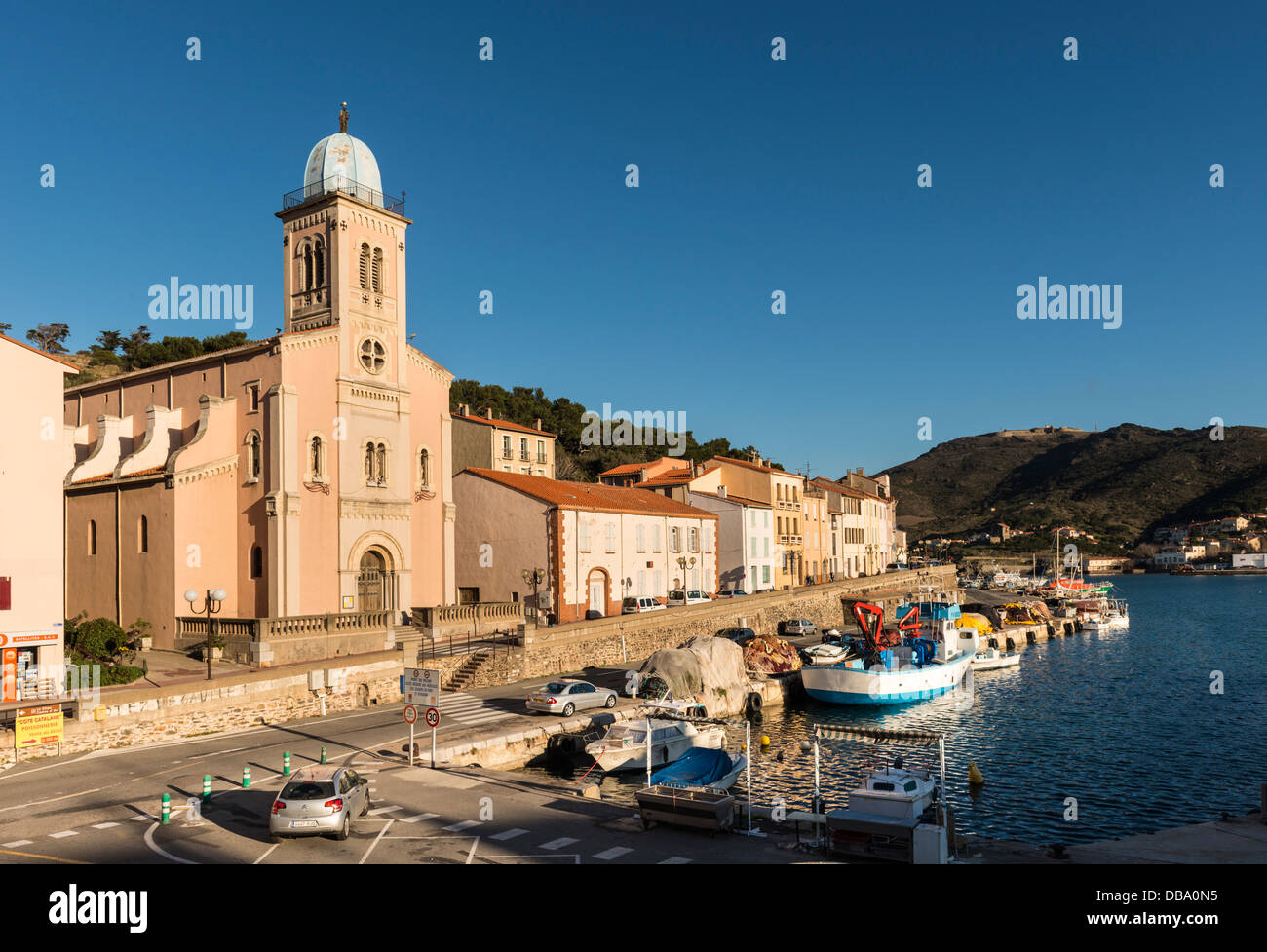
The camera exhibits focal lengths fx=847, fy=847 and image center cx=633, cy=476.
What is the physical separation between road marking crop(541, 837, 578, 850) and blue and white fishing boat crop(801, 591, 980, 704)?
3215cm

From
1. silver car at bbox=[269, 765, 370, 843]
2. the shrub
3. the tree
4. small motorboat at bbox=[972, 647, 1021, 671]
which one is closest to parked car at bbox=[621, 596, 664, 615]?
small motorboat at bbox=[972, 647, 1021, 671]

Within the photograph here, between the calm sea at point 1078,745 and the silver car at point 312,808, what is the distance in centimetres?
1227

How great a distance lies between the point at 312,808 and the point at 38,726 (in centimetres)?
1404

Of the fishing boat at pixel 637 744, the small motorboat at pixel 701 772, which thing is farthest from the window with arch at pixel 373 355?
the small motorboat at pixel 701 772

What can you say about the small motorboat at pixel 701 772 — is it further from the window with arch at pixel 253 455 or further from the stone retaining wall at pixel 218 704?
the window with arch at pixel 253 455

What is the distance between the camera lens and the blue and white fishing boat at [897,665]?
153 ft

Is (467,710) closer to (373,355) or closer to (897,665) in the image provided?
(373,355)

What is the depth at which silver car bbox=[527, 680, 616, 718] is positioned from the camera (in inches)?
1324

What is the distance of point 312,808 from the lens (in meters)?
16.8

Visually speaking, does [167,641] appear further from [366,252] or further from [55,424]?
[366,252]

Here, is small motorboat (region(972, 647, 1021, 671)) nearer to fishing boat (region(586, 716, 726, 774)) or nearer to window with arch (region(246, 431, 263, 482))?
fishing boat (region(586, 716, 726, 774))

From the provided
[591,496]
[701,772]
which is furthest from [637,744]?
[591,496]

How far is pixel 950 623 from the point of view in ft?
199
